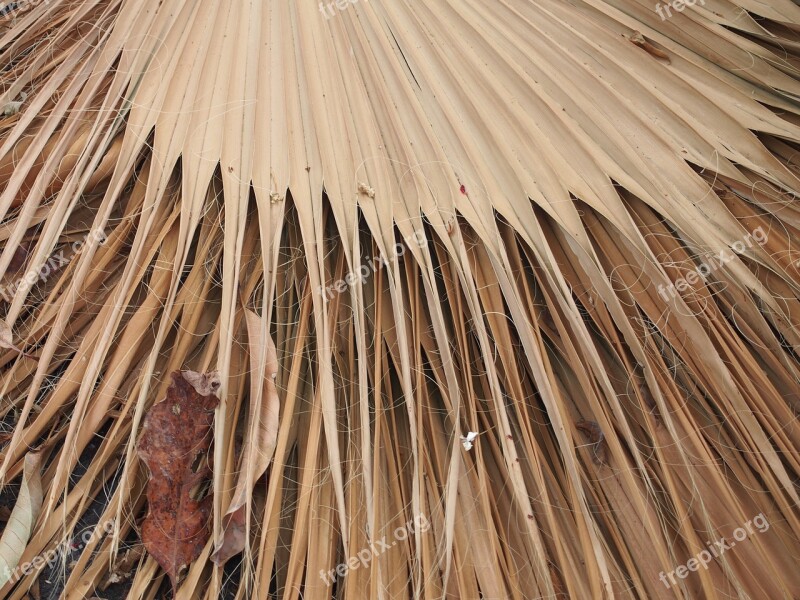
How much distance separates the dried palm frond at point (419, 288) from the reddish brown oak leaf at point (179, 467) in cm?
3

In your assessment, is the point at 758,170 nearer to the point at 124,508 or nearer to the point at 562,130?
the point at 562,130

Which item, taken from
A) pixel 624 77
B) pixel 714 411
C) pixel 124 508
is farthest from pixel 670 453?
pixel 124 508

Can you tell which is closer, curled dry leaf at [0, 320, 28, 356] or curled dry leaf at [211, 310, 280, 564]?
curled dry leaf at [211, 310, 280, 564]

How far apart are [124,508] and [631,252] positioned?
0.88 metres

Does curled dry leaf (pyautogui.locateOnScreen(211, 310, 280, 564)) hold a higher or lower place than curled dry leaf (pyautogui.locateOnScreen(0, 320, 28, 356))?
lower

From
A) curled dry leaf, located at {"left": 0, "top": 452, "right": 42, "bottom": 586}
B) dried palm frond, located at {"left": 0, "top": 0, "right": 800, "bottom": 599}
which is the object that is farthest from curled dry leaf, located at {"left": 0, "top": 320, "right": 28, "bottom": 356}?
curled dry leaf, located at {"left": 0, "top": 452, "right": 42, "bottom": 586}

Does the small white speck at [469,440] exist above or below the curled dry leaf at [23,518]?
below

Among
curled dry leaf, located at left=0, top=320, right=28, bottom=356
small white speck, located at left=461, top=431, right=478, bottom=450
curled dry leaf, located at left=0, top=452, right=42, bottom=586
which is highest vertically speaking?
curled dry leaf, located at left=0, top=320, right=28, bottom=356

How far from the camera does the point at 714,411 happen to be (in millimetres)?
1004

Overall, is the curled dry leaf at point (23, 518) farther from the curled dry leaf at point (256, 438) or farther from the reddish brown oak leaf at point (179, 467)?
the curled dry leaf at point (256, 438)

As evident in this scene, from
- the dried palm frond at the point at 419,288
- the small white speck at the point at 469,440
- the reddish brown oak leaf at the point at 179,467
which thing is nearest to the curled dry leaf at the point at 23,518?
the dried palm frond at the point at 419,288

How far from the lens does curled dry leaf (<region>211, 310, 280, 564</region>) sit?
949 millimetres

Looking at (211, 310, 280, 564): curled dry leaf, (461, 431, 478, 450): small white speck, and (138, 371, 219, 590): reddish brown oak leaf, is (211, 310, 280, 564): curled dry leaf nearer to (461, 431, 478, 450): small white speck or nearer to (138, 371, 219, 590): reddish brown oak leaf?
(138, 371, 219, 590): reddish brown oak leaf

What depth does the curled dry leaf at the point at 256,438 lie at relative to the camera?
3.11 feet
